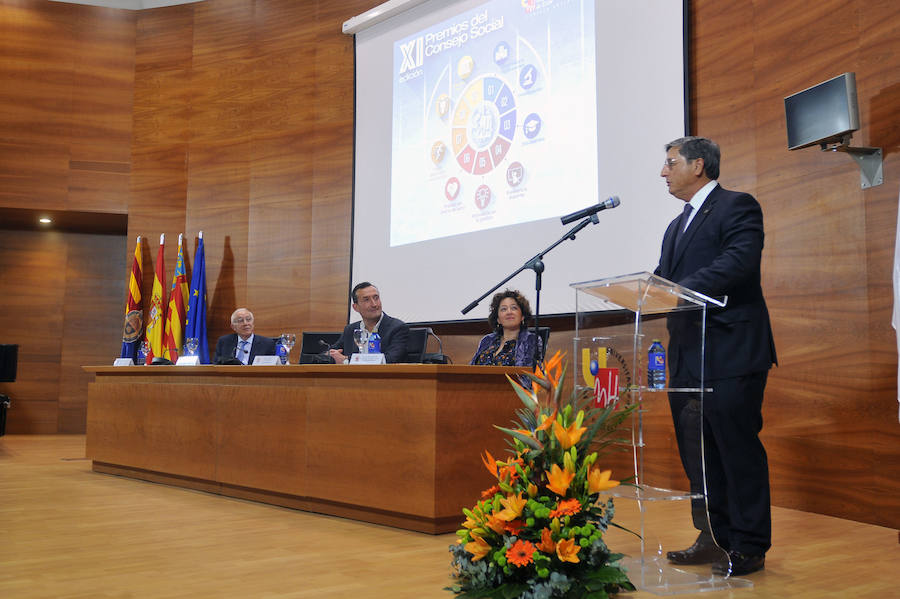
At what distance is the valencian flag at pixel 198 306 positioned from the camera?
24.9 ft

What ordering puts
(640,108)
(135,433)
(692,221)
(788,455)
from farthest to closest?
(135,433) < (640,108) < (788,455) < (692,221)

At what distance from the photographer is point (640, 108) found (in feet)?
15.3

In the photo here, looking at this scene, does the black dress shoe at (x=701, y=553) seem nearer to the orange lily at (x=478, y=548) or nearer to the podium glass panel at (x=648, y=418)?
the podium glass panel at (x=648, y=418)

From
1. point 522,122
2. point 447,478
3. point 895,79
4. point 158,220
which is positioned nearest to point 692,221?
point 447,478

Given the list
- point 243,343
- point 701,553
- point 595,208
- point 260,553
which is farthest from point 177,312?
point 701,553

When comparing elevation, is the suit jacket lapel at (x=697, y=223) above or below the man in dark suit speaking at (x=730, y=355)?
above

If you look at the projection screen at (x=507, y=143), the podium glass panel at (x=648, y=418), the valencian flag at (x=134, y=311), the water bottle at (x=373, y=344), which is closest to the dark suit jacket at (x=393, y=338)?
the water bottle at (x=373, y=344)

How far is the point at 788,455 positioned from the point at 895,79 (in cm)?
184

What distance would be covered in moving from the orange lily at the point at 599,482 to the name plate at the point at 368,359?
185cm

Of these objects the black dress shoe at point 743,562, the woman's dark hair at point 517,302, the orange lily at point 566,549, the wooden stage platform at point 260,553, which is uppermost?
the woman's dark hair at point 517,302

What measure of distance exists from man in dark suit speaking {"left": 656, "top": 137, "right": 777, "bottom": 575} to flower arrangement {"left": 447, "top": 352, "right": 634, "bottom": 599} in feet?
1.66

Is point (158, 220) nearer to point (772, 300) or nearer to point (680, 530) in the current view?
point (772, 300)

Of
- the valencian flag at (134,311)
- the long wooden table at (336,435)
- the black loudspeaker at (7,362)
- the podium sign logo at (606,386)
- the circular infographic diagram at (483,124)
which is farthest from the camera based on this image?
the valencian flag at (134,311)

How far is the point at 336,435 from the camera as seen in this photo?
3611 millimetres
